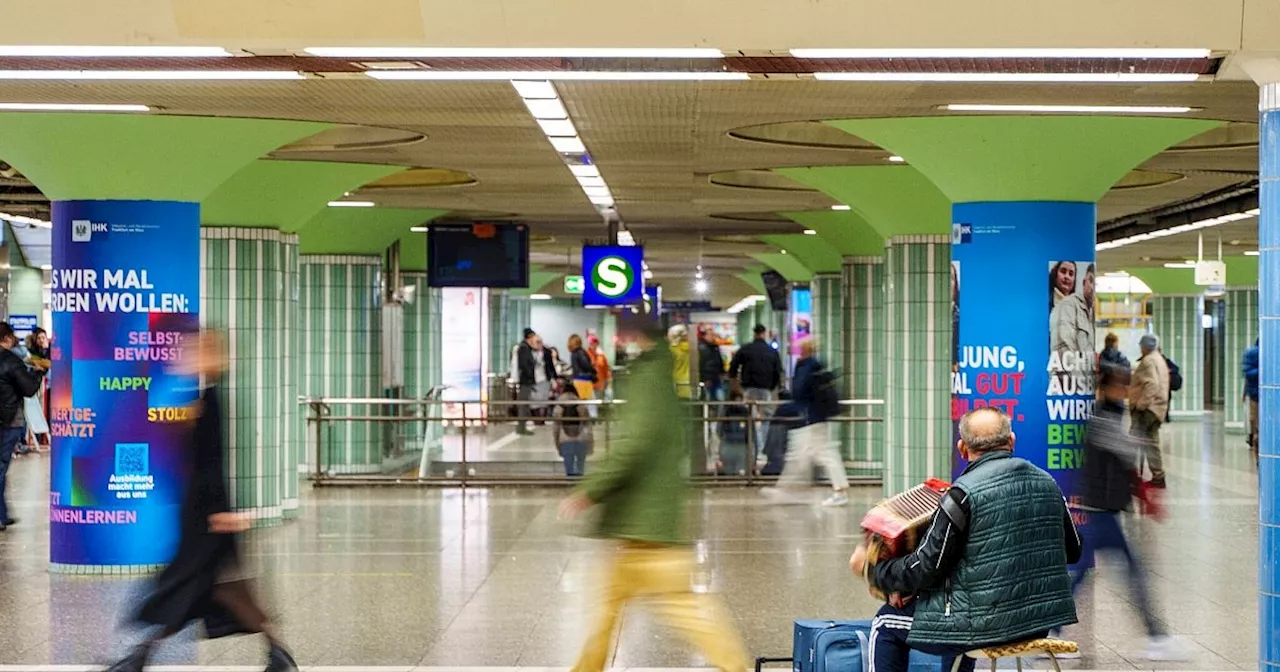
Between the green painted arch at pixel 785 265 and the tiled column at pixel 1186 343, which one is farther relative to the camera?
the tiled column at pixel 1186 343

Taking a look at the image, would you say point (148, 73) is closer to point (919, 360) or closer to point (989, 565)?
point (989, 565)

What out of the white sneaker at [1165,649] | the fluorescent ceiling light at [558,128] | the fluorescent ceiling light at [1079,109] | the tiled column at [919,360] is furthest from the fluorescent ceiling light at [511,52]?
the tiled column at [919,360]

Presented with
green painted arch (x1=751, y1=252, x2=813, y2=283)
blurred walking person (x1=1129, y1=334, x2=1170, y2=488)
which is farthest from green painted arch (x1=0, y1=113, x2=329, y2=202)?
green painted arch (x1=751, y1=252, x2=813, y2=283)

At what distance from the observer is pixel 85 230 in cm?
1169

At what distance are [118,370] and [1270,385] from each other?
8140 mm

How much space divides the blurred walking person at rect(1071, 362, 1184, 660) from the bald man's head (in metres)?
3.08

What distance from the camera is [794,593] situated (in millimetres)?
10969

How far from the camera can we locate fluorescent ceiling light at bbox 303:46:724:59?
6.81m

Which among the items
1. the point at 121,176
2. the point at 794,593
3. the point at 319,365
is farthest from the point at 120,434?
the point at 319,365

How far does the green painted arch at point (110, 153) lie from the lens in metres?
11.7

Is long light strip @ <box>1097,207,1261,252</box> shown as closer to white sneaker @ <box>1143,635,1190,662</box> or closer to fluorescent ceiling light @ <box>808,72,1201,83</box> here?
white sneaker @ <box>1143,635,1190,662</box>

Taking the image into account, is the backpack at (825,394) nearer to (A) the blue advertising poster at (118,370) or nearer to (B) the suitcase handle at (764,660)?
(A) the blue advertising poster at (118,370)

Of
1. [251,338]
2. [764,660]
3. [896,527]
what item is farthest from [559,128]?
[896,527]

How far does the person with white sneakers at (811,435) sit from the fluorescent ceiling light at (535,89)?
5.64 m
